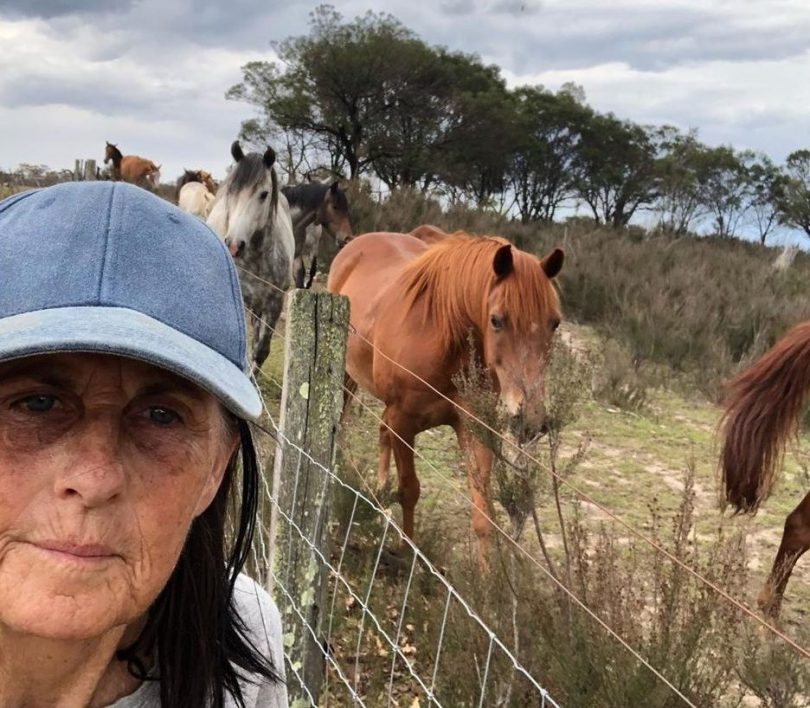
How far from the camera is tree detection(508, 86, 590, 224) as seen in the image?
3089 cm

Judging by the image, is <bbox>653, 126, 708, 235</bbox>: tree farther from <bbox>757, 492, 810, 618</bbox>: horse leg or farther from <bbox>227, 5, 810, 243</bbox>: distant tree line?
<bbox>757, 492, 810, 618</bbox>: horse leg

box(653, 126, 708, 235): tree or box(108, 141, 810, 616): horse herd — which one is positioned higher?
box(653, 126, 708, 235): tree

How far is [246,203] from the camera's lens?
19.8 ft

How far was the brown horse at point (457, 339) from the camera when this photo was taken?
331 cm

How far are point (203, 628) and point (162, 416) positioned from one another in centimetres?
41

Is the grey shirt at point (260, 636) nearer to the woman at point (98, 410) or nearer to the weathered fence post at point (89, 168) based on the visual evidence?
the woman at point (98, 410)

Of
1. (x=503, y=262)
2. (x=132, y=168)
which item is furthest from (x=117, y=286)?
(x=132, y=168)

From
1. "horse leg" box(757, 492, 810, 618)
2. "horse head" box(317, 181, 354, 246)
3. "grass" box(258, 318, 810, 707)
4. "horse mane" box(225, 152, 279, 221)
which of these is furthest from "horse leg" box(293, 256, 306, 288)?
"horse leg" box(757, 492, 810, 618)

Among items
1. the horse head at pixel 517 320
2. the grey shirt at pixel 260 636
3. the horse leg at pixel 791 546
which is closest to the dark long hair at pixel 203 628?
the grey shirt at pixel 260 636

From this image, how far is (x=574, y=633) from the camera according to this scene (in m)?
2.34

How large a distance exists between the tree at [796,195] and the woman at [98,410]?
117ft

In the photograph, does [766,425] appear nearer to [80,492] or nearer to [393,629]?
[393,629]

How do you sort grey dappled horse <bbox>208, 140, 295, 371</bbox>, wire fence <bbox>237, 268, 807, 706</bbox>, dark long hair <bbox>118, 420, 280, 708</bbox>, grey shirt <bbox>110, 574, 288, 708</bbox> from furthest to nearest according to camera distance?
grey dappled horse <bbox>208, 140, 295, 371</bbox> < wire fence <bbox>237, 268, 807, 706</bbox> < grey shirt <bbox>110, 574, 288, 708</bbox> < dark long hair <bbox>118, 420, 280, 708</bbox>

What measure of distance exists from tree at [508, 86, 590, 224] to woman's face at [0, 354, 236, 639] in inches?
1204
